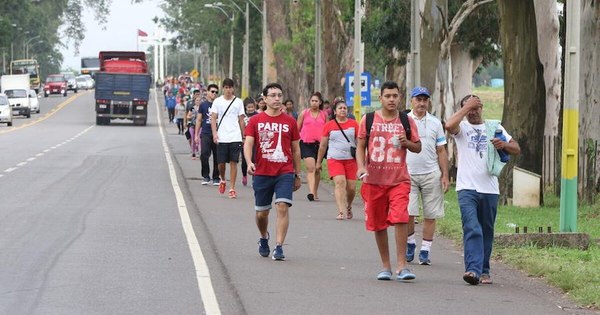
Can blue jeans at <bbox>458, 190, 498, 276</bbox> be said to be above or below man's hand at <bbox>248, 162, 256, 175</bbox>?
below

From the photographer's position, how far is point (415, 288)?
11531 mm

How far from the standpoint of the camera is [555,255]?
13.8 meters

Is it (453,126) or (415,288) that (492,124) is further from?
(415,288)

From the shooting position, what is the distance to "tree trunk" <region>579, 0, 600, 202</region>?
837 inches

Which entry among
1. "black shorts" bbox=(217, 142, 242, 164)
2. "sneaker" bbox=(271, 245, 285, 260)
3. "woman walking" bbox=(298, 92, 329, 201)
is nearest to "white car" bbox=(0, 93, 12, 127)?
"black shorts" bbox=(217, 142, 242, 164)

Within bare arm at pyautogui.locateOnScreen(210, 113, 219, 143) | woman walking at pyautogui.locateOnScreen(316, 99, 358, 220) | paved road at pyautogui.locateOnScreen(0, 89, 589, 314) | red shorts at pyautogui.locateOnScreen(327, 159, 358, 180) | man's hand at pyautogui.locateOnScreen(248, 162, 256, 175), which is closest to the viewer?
paved road at pyautogui.locateOnScreen(0, 89, 589, 314)

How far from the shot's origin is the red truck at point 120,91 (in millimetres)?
64688

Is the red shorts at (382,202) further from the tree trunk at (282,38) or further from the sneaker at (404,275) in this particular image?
the tree trunk at (282,38)

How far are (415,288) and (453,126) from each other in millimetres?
1406

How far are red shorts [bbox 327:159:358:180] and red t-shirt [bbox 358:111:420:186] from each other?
21.5 ft

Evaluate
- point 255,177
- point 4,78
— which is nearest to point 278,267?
point 255,177

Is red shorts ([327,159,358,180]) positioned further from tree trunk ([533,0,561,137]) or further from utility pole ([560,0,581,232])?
tree trunk ([533,0,561,137])

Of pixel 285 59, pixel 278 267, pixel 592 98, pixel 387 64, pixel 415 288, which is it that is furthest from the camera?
pixel 285 59

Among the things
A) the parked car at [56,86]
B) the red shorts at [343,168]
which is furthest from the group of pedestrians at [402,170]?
the parked car at [56,86]
